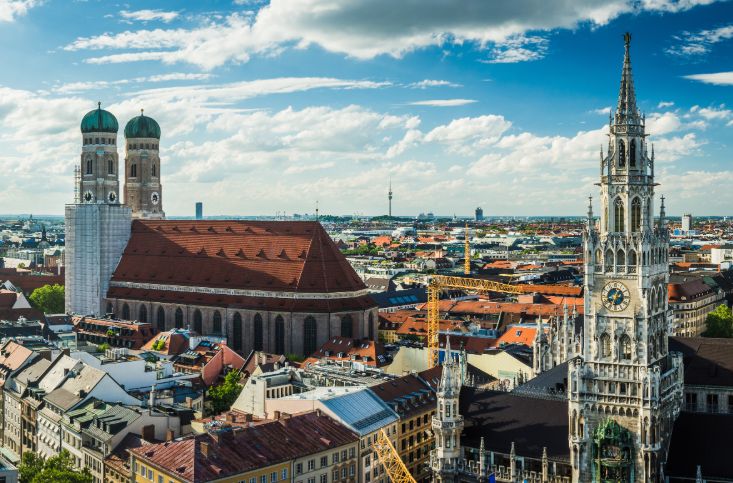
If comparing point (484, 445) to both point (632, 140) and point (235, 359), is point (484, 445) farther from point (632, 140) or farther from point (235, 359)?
point (235, 359)

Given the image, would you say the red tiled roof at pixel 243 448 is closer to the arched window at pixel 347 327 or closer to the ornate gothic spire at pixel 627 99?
the ornate gothic spire at pixel 627 99

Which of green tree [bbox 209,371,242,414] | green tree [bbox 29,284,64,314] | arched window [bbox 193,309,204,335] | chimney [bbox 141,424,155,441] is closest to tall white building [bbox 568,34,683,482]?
chimney [bbox 141,424,155,441]

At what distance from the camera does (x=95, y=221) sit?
171 m

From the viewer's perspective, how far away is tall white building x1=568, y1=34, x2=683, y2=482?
57.1 metres

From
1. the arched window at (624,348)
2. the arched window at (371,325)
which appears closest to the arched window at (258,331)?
the arched window at (371,325)

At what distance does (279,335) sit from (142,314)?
106 feet

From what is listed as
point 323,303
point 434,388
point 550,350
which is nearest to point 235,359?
point 323,303

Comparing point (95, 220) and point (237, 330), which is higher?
point (95, 220)

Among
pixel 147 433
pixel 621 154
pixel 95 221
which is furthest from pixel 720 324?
pixel 95 221

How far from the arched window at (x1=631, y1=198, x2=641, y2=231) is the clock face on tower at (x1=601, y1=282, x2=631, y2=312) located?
3.92 m

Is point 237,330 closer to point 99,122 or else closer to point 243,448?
point 99,122

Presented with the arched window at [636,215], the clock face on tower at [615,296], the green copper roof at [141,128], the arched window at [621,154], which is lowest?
the clock face on tower at [615,296]

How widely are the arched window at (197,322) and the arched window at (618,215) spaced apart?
4124 inches

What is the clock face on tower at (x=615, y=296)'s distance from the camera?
57.6 meters
